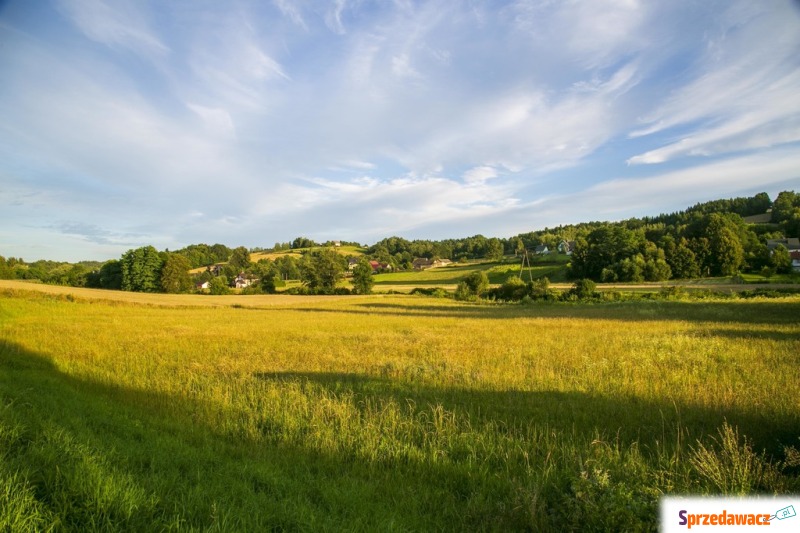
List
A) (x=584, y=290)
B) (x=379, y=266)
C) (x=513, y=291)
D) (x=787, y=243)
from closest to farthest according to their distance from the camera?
(x=584, y=290) → (x=513, y=291) → (x=787, y=243) → (x=379, y=266)

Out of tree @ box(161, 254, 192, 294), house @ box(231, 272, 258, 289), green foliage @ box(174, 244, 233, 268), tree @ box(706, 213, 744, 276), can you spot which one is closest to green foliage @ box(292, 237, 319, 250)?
green foliage @ box(174, 244, 233, 268)

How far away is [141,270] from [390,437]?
100088 mm

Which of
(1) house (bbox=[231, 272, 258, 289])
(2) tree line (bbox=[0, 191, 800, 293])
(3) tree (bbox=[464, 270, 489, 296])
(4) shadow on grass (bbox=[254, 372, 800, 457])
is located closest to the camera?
(4) shadow on grass (bbox=[254, 372, 800, 457])

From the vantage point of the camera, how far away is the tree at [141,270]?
86.3 m

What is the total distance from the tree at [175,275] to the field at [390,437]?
84.1 m

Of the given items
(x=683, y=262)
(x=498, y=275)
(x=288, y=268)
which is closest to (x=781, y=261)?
(x=683, y=262)

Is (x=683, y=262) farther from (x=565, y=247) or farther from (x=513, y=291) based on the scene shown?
(x=565, y=247)

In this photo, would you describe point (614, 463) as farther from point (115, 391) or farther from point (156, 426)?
point (115, 391)

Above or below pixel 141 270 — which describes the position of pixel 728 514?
below

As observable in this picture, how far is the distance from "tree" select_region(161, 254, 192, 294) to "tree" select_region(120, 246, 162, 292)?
2.06m

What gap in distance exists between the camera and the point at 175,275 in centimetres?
8844

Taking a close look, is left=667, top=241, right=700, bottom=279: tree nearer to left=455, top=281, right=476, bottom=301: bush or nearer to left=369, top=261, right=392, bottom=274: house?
left=455, top=281, right=476, bottom=301: bush

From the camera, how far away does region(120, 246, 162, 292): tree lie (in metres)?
86.3

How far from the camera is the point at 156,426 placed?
7.08 meters
